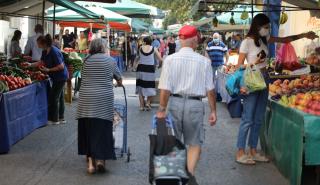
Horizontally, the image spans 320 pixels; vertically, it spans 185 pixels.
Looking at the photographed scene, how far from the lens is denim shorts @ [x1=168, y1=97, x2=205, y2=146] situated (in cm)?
603

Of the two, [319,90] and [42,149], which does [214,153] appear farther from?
[42,149]

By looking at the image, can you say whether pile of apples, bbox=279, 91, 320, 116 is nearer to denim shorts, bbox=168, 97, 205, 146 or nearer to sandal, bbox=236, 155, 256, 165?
sandal, bbox=236, 155, 256, 165

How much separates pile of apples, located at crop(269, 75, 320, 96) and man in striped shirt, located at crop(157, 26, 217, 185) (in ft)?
7.97

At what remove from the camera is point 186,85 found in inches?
237

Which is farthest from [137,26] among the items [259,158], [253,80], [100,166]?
[100,166]

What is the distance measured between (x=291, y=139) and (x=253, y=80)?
1213 millimetres

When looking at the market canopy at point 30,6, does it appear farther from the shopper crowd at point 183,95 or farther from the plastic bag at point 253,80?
the plastic bag at point 253,80

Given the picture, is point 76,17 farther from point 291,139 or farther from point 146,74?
point 291,139

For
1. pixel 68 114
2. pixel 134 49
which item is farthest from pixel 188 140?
pixel 134 49

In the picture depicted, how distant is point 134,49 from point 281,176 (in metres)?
29.8

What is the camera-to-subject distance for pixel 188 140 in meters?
6.22

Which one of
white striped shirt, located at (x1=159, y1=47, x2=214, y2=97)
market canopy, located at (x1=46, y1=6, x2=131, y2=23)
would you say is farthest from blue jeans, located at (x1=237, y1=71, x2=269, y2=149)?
market canopy, located at (x1=46, y1=6, x2=131, y2=23)

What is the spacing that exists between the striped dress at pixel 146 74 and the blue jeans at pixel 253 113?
20.8ft

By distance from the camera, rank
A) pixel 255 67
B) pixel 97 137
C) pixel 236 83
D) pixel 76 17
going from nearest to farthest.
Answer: pixel 97 137
pixel 255 67
pixel 236 83
pixel 76 17
